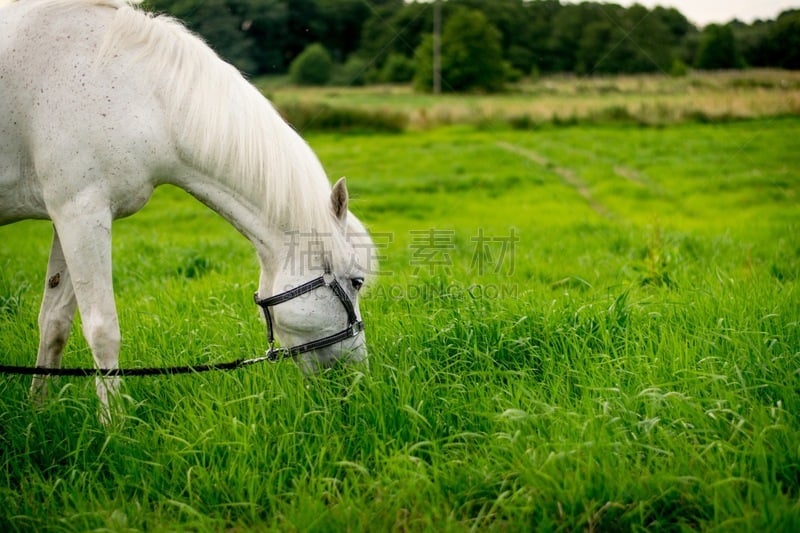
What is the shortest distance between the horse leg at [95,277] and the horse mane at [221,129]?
54cm

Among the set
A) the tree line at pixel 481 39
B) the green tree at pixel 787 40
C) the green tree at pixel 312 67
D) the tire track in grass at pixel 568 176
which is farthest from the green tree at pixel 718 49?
the green tree at pixel 312 67

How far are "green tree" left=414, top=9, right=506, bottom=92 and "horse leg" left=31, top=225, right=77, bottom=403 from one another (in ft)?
43.8

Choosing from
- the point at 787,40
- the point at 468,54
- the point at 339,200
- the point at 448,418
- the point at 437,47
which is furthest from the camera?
the point at 437,47

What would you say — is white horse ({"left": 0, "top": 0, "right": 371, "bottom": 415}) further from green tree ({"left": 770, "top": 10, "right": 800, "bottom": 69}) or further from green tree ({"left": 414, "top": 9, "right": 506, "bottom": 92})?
green tree ({"left": 414, "top": 9, "right": 506, "bottom": 92})

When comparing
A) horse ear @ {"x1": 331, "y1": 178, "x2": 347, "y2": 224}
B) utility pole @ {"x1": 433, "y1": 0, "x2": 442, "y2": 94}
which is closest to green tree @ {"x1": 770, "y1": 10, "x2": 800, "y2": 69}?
utility pole @ {"x1": 433, "y1": 0, "x2": 442, "y2": 94}

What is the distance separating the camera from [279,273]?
10.8 ft

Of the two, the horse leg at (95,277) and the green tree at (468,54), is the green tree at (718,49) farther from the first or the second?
the horse leg at (95,277)

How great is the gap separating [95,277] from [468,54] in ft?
46.0

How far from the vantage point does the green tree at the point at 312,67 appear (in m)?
12.4

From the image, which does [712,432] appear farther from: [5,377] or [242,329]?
[5,377]

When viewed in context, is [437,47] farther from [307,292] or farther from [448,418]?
[448,418]

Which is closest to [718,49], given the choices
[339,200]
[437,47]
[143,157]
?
[437,47]

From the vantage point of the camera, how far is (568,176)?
1355cm

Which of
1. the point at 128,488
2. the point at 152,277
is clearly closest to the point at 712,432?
the point at 128,488
